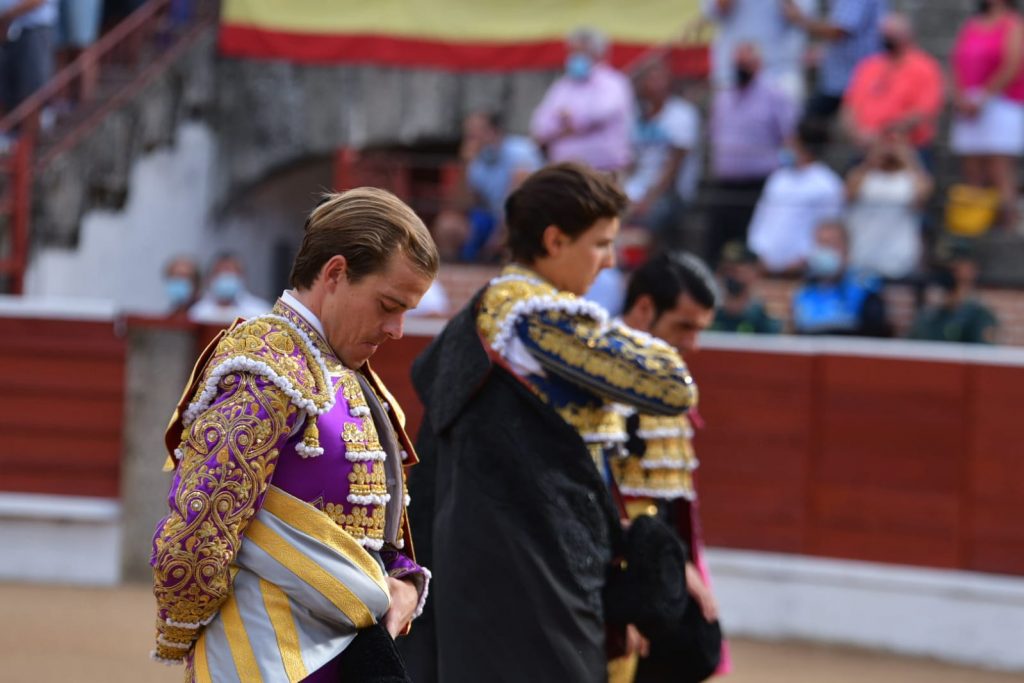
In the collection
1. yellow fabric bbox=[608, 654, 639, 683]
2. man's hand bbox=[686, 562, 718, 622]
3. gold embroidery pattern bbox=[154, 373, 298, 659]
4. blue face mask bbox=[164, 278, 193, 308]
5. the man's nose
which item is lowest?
blue face mask bbox=[164, 278, 193, 308]

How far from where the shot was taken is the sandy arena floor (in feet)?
19.3

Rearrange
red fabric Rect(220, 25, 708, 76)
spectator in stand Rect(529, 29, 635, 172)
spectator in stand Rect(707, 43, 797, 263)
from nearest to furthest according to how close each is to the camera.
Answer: spectator in stand Rect(707, 43, 797, 263) < spectator in stand Rect(529, 29, 635, 172) < red fabric Rect(220, 25, 708, 76)

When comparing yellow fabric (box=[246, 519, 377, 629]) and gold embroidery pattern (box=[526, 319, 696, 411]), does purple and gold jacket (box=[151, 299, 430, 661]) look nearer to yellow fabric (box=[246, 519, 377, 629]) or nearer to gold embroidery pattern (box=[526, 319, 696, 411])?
yellow fabric (box=[246, 519, 377, 629])

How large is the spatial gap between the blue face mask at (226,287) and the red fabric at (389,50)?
371cm

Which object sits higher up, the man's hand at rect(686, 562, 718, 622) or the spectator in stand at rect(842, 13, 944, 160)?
the spectator in stand at rect(842, 13, 944, 160)

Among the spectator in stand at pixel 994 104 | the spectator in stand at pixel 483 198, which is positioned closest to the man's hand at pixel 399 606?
the spectator in stand at pixel 994 104

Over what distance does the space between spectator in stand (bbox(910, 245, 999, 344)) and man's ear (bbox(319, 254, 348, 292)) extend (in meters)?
5.73

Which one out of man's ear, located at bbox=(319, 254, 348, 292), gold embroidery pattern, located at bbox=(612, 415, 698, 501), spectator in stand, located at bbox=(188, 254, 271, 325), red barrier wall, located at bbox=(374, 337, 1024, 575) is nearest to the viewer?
man's ear, located at bbox=(319, 254, 348, 292)

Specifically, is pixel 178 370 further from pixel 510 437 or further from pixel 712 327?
pixel 510 437

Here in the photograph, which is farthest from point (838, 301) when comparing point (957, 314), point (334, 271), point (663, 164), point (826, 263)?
point (334, 271)

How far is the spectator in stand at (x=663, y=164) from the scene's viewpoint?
9.35m

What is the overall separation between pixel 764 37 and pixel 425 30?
3.32 meters

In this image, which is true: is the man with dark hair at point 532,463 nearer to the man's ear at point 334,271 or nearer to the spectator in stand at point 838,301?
the man's ear at point 334,271

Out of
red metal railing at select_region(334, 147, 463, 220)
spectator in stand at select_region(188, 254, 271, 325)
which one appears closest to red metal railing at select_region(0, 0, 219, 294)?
spectator in stand at select_region(188, 254, 271, 325)
